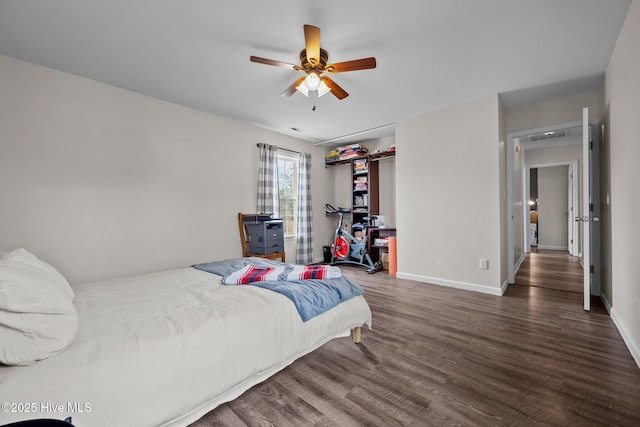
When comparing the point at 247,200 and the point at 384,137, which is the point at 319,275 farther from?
the point at 384,137

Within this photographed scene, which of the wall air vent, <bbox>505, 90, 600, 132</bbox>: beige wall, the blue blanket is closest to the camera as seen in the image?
the blue blanket

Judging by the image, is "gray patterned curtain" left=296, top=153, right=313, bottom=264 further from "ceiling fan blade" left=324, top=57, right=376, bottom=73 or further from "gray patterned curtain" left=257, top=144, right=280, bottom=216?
"ceiling fan blade" left=324, top=57, right=376, bottom=73

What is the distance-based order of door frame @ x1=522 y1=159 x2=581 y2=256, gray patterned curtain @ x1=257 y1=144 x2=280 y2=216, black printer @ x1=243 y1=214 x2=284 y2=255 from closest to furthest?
black printer @ x1=243 y1=214 x2=284 y2=255 < gray patterned curtain @ x1=257 y1=144 x2=280 y2=216 < door frame @ x1=522 y1=159 x2=581 y2=256

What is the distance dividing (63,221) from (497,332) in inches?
171

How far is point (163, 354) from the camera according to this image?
1.20 m

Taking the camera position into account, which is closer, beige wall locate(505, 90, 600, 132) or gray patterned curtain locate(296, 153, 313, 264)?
beige wall locate(505, 90, 600, 132)

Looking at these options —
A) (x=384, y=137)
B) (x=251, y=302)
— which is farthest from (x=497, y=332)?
(x=384, y=137)

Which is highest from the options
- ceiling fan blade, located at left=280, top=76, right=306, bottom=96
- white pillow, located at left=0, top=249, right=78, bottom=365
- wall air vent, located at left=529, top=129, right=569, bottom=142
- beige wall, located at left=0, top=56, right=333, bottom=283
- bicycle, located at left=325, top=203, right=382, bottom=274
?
wall air vent, located at left=529, top=129, right=569, bottom=142

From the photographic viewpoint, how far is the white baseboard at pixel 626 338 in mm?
1848

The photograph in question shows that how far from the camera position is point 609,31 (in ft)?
7.05

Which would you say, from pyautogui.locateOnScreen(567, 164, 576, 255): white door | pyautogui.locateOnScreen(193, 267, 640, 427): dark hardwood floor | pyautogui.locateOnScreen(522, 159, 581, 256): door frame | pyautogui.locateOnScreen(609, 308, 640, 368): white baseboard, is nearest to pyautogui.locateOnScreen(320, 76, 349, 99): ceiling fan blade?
pyautogui.locateOnScreen(193, 267, 640, 427): dark hardwood floor

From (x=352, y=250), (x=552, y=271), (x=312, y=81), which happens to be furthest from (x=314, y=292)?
(x=552, y=271)

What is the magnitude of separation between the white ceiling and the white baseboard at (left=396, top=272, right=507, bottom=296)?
2522 millimetres

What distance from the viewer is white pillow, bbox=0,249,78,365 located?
3.25 feet
